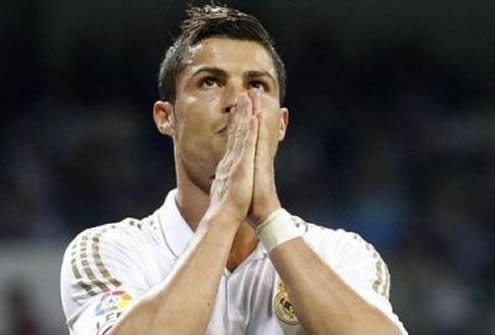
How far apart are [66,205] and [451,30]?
3.36m

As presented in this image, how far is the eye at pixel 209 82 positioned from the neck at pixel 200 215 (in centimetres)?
29

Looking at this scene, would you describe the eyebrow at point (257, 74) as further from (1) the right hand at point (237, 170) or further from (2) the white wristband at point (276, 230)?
(2) the white wristband at point (276, 230)

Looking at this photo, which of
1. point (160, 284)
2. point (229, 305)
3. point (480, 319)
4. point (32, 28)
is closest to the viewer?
point (160, 284)

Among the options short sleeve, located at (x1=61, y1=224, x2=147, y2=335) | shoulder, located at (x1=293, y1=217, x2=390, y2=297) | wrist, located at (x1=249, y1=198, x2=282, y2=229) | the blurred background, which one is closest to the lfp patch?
short sleeve, located at (x1=61, y1=224, x2=147, y2=335)

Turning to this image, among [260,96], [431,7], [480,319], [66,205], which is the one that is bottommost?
[480,319]

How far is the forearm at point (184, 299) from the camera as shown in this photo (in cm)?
286

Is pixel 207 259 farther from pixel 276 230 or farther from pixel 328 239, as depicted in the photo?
pixel 328 239

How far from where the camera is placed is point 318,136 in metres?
8.21

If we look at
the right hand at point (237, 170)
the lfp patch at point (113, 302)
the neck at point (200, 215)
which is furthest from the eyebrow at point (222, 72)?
the lfp patch at point (113, 302)

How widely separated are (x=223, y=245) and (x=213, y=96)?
476mm

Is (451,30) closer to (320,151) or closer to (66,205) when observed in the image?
(320,151)

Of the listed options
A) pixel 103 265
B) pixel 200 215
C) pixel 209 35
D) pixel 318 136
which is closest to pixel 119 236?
pixel 103 265

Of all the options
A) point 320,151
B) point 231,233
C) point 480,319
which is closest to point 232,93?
point 231,233

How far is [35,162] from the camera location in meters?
7.72
